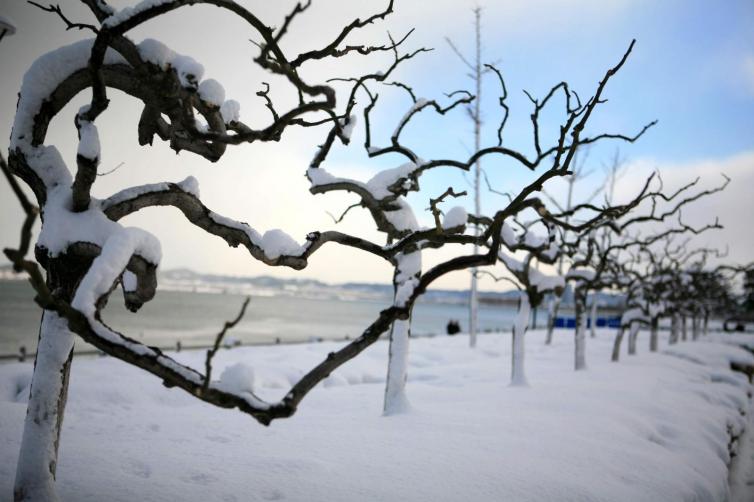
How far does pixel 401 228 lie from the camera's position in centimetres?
765

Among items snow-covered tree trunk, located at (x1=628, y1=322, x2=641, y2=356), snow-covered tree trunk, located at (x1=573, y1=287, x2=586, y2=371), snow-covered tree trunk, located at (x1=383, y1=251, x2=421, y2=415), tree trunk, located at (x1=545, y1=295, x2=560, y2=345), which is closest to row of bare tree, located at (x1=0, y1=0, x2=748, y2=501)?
snow-covered tree trunk, located at (x1=383, y1=251, x2=421, y2=415)

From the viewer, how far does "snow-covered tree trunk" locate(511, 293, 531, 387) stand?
11055 millimetres

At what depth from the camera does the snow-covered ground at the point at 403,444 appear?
13.4 feet

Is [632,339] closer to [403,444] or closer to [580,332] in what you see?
[580,332]

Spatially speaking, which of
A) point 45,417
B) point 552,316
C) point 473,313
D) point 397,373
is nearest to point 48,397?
point 45,417

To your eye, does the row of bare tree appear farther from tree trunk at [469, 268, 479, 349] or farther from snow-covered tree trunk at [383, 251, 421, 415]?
tree trunk at [469, 268, 479, 349]

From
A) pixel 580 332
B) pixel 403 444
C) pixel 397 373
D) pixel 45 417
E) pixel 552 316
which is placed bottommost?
pixel 403 444

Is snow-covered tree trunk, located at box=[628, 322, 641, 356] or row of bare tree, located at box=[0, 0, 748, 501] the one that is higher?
row of bare tree, located at box=[0, 0, 748, 501]

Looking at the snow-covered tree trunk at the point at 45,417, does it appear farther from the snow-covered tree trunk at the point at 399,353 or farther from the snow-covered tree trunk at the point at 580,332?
the snow-covered tree trunk at the point at 580,332

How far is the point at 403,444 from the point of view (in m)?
5.57

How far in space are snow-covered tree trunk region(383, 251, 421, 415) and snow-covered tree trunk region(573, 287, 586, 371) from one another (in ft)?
29.6

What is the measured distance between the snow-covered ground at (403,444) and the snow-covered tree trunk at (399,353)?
0.36 meters

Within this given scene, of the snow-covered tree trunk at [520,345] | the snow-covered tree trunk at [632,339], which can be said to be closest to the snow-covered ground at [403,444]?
the snow-covered tree trunk at [520,345]

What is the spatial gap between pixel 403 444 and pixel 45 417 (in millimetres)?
3793
